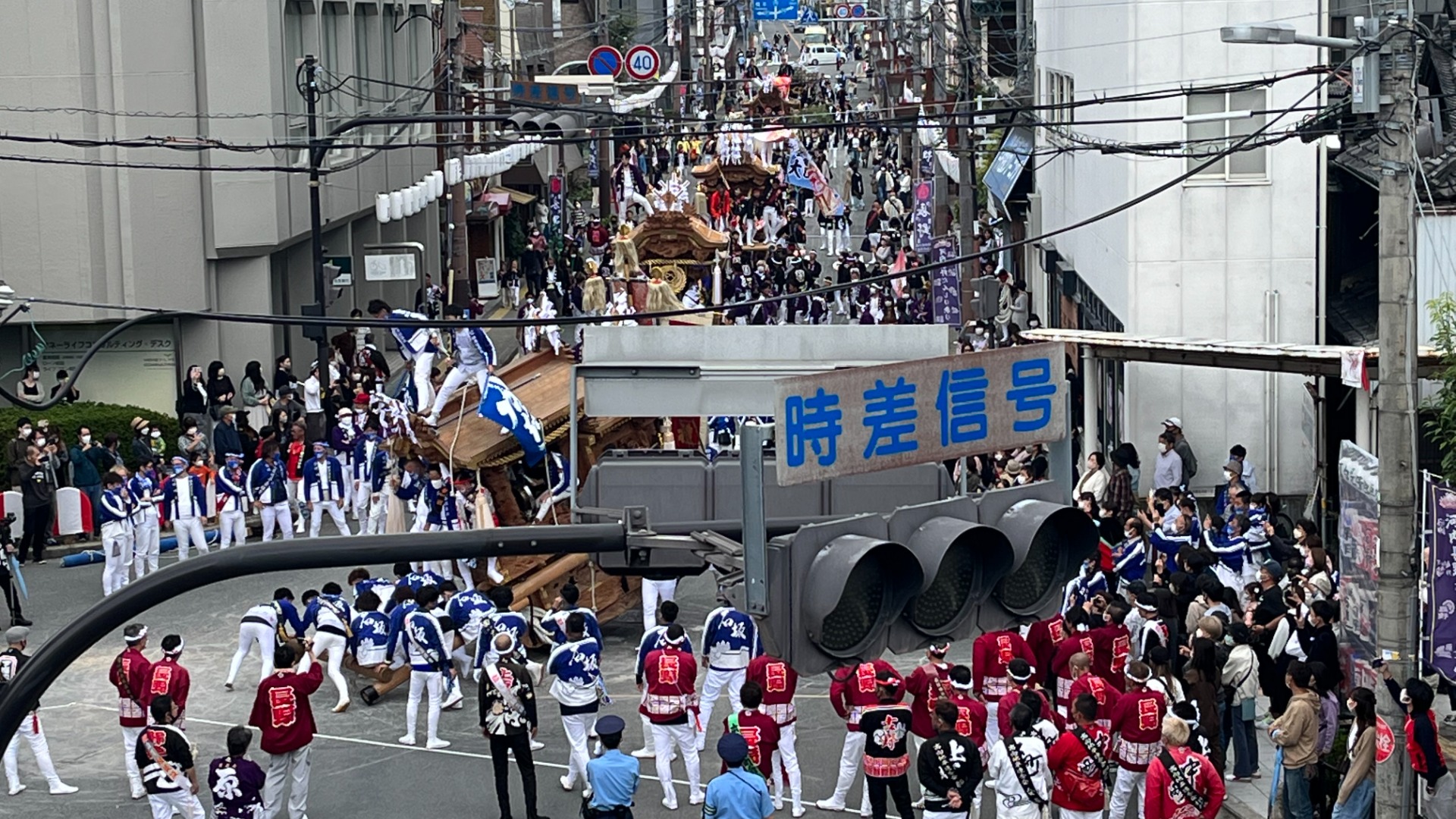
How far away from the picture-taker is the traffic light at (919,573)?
24.2 feet

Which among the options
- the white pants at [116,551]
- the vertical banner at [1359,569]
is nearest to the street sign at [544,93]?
the white pants at [116,551]

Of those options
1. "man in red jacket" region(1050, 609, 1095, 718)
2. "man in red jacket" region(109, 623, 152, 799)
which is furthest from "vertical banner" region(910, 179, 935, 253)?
"man in red jacket" region(109, 623, 152, 799)

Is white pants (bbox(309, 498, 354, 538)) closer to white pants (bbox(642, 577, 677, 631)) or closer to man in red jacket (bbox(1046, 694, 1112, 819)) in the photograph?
white pants (bbox(642, 577, 677, 631))

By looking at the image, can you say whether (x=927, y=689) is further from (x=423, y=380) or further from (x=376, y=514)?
(x=376, y=514)

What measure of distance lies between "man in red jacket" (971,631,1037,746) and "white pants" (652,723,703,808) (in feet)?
7.46

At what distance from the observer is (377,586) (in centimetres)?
1870

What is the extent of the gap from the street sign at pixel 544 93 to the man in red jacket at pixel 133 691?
74.1 ft

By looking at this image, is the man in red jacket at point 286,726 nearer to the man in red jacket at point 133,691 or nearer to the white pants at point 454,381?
the man in red jacket at point 133,691

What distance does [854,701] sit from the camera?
15047mm

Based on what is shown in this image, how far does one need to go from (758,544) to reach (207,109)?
95.7ft

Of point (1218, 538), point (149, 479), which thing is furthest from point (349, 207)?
point (1218, 538)

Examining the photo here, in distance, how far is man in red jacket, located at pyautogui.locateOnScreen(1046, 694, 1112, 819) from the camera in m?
13.8

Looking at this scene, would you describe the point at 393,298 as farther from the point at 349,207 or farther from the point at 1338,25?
the point at 1338,25

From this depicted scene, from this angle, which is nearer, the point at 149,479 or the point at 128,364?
the point at 149,479
